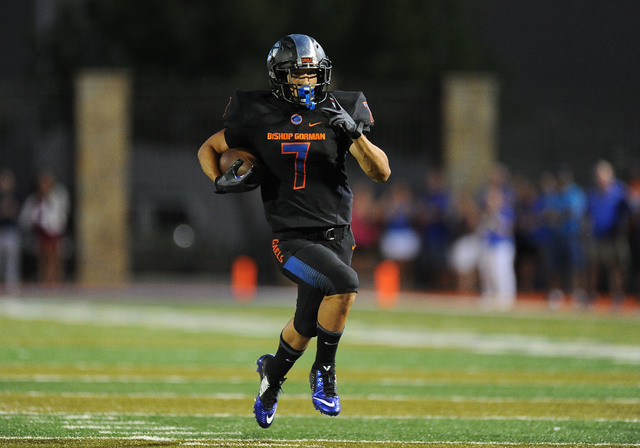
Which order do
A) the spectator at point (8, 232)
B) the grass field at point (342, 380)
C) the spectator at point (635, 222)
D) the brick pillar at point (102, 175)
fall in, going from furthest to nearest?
the brick pillar at point (102, 175), the spectator at point (8, 232), the spectator at point (635, 222), the grass field at point (342, 380)

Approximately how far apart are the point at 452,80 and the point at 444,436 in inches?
720

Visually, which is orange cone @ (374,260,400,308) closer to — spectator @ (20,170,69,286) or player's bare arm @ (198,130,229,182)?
spectator @ (20,170,69,286)

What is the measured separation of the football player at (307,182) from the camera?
6547mm

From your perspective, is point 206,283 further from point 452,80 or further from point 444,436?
point 444,436

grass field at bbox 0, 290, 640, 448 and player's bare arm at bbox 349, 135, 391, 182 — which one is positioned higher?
player's bare arm at bbox 349, 135, 391, 182

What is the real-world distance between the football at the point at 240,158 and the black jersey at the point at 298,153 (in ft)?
0.16

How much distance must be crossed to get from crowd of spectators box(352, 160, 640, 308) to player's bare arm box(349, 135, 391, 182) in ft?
37.6

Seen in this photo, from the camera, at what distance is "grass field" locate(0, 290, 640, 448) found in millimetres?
6883

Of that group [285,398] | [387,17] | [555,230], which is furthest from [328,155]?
[387,17]

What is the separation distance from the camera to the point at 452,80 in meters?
24.5

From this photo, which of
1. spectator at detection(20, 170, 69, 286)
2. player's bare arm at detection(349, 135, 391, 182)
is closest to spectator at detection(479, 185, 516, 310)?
spectator at detection(20, 170, 69, 286)

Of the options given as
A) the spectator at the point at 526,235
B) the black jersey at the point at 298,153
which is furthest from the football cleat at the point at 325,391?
the spectator at the point at 526,235

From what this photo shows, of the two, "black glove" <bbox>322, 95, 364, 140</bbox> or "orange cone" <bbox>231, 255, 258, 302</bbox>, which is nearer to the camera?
"black glove" <bbox>322, 95, 364, 140</bbox>

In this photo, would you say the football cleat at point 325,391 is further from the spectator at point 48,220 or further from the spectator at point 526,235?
the spectator at point 48,220
